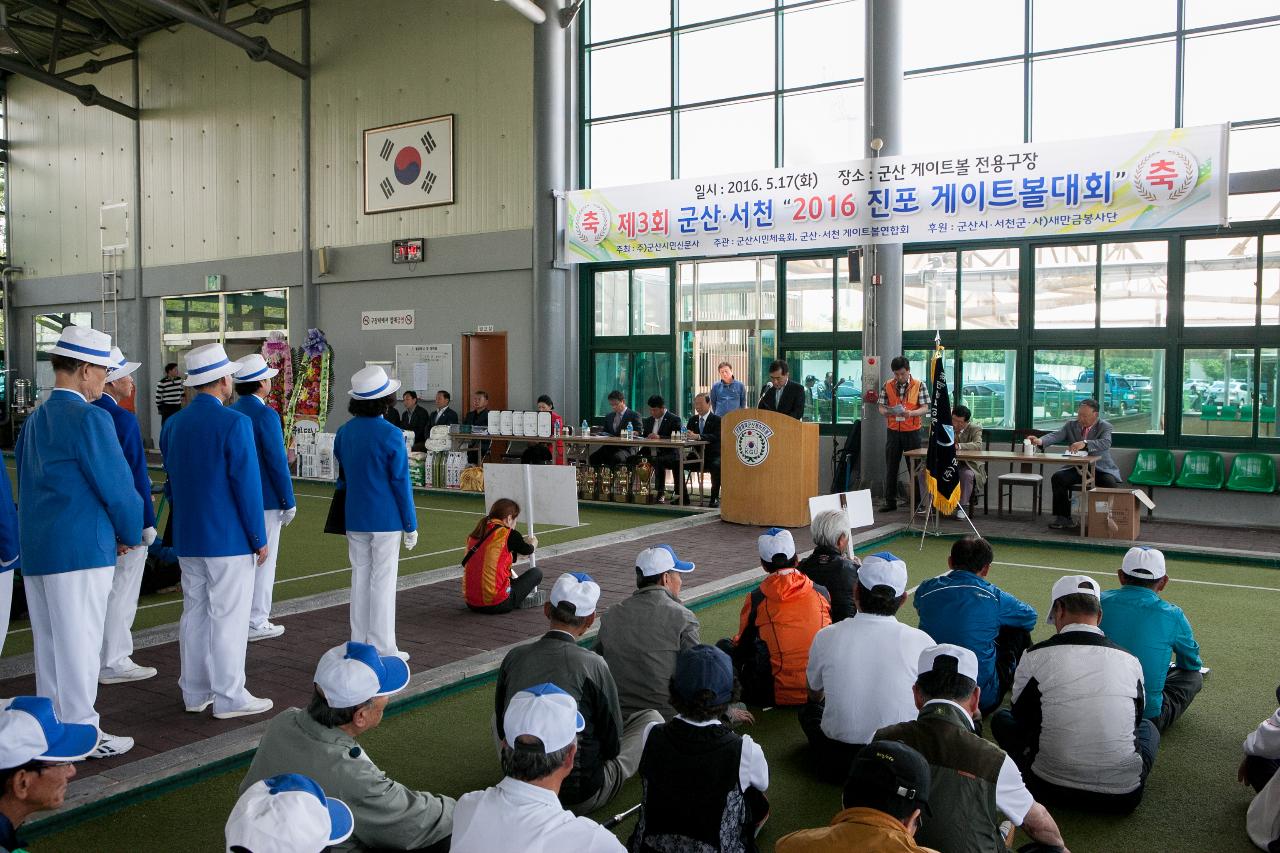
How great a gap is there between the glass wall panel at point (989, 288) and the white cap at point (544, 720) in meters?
11.2

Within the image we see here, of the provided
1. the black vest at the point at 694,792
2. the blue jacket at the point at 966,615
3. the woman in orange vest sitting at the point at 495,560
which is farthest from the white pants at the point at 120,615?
the blue jacket at the point at 966,615

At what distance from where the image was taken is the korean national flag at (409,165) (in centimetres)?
1609

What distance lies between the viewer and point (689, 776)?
274cm

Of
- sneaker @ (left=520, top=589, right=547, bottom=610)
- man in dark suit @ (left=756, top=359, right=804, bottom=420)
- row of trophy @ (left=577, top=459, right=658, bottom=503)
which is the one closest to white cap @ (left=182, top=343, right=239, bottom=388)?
sneaker @ (left=520, top=589, right=547, bottom=610)

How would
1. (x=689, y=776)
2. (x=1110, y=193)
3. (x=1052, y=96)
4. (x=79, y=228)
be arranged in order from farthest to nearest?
(x=79, y=228), (x=1052, y=96), (x=1110, y=193), (x=689, y=776)

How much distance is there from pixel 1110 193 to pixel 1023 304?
6.63 ft

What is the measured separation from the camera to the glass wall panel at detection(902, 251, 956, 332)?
12656 mm

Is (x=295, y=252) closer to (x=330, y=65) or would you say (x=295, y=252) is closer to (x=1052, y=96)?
(x=330, y=65)

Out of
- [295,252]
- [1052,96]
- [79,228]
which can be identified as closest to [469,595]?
[1052,96]

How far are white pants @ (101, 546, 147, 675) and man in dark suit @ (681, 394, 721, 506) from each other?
292 inches

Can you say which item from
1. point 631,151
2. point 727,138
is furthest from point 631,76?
point 727,138

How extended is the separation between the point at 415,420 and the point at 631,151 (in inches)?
206

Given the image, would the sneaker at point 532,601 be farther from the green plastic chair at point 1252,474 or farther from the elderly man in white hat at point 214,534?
the green plastic chair at point 1252,474

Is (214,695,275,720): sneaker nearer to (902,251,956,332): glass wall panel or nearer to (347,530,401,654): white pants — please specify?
(347,530,401,654): white pants
